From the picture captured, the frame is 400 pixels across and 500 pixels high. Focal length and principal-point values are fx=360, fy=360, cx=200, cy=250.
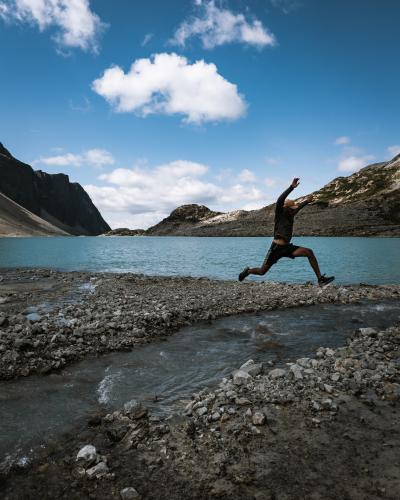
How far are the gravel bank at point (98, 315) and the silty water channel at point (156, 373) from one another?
60cm

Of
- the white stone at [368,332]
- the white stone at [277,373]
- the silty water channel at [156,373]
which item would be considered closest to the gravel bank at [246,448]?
the white stone at [277,373]

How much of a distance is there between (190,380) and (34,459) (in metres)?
3.99

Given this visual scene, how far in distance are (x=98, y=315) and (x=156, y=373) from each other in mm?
5565

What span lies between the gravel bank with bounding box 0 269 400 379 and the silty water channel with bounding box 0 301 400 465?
60 centimetres

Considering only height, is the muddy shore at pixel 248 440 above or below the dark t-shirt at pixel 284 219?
below

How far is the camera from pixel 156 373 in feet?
30.8

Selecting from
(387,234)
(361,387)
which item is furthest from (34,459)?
(387,234)

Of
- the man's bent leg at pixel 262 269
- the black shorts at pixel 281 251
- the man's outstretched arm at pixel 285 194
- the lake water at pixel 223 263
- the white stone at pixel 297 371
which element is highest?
the man's outstretched arm at pixel 285 194

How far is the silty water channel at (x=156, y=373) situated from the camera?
22.6 feet

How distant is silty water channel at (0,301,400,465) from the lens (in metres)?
6.90

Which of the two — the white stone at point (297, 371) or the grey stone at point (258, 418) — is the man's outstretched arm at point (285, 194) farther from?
the grey stone at point (258, 418)

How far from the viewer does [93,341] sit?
11406 millimetres

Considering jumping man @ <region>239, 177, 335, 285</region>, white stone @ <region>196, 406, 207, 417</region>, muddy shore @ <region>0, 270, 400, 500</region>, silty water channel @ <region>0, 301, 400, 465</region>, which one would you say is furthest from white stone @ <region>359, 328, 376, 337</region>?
white stone @ <region>196, 406, 207, 417</region>

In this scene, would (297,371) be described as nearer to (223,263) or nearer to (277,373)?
(277,373)
